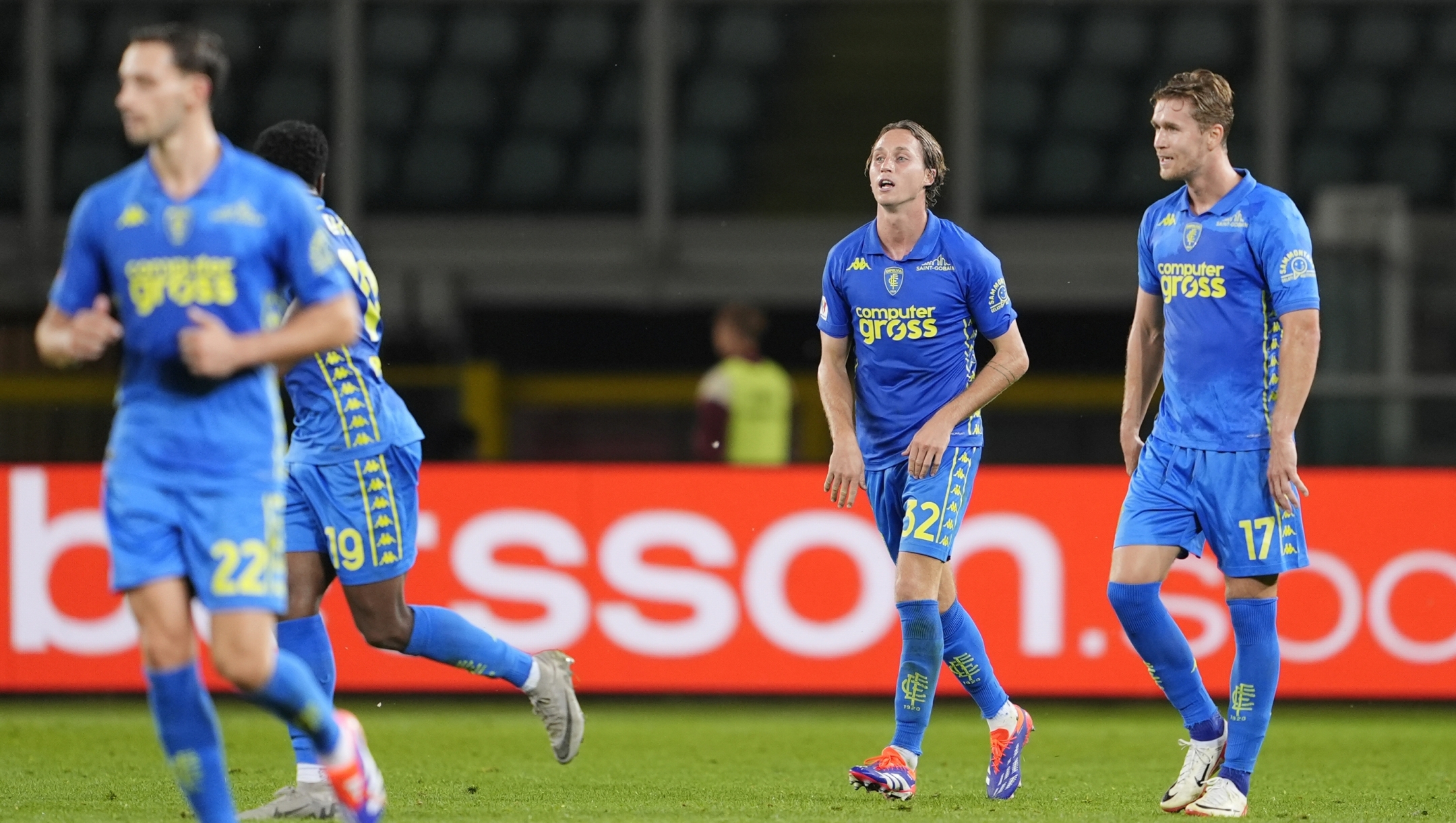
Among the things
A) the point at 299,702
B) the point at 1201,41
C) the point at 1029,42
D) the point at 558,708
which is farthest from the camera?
the point at 1029,42

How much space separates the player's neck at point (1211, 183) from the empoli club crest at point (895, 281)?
83 cm

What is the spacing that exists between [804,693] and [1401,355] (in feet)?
13.9

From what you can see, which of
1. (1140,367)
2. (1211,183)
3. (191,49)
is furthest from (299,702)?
(1211,183)

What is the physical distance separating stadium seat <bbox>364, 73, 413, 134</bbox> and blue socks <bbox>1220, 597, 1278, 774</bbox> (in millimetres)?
9805

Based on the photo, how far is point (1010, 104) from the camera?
46.0ft

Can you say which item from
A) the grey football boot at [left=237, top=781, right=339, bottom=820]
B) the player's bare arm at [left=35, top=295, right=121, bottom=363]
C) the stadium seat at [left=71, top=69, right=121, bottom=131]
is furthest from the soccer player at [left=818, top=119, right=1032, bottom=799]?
the stadium seat at [left=71, top=69, right=121, bottom=131]

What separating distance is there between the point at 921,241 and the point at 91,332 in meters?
2.52

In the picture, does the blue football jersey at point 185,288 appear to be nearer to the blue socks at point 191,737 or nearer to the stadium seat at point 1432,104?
the blue socks at point 191,737

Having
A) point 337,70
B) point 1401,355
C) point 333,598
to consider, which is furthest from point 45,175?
point 1401,355

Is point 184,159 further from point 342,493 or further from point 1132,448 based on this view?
point 1132,448

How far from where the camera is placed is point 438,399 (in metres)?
10.9

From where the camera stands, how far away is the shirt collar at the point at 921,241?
18.0ft

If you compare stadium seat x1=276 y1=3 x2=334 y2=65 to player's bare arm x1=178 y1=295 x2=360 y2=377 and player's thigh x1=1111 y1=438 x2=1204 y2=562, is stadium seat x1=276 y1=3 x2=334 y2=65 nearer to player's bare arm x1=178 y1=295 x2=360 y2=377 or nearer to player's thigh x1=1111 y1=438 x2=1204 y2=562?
player's thigh x1=1111 y1=438 x2=1204 y2=562

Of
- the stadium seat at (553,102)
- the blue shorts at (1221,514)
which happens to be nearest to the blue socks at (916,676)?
the blue shorts at (1221,514)
